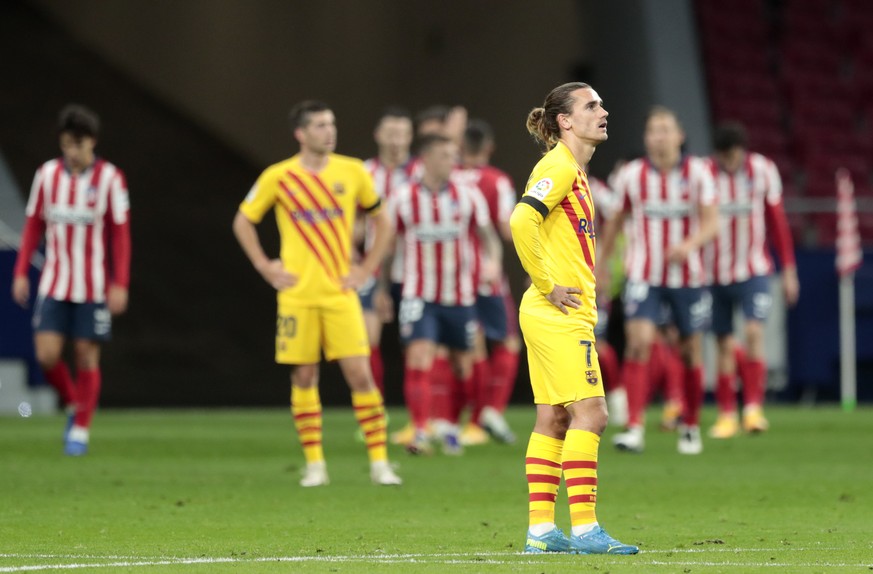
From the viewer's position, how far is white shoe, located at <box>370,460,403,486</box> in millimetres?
9148

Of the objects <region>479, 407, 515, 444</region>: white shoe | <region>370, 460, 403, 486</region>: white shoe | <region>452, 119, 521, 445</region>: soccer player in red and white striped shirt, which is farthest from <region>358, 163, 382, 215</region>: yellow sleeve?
<region>479, 407, 515, 444</region>: white shoe

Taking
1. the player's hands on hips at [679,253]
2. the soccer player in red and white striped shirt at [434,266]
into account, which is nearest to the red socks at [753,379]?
the player's hands on hips at [679,253]

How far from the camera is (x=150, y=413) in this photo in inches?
683

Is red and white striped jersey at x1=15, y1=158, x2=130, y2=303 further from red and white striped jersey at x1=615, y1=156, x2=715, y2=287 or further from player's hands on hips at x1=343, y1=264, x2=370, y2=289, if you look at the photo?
red and white striped jersey at x1=615, y1=156, x2=715, y2=287

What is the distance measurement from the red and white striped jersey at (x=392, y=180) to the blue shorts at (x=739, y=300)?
2451 millimetres

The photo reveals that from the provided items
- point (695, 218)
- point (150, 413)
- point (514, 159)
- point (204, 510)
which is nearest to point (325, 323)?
point (204, 510)

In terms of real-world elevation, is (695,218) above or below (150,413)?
above

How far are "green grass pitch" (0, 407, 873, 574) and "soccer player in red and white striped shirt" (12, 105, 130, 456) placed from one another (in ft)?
2.51

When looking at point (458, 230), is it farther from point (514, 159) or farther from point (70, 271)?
point (514, 159)

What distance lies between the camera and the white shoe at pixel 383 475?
30.0 ft

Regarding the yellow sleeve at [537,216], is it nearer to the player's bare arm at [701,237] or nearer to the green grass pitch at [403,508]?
the green grass pitch at [403,508]

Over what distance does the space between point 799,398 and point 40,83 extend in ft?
33.8

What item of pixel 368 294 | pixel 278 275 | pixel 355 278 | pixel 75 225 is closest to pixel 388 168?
pixel 368 294

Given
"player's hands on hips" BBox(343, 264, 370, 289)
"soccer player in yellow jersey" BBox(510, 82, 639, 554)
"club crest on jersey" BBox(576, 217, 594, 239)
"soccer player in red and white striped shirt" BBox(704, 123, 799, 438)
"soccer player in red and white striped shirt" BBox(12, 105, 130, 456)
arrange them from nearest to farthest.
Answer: "soccer player in yellow jersey" BBox(510, 82, 639, 554) → "club crest on jersey" BBox(576, 217, 594, 239) → "player's hands on hips" BBox(343, 264, 370, 289) → "soccer player in red and white striped shirt" BBox(12, 105, 130, 456) → "soccer player in red and white striped shirt" BBox(704, 123, 799, 438)
